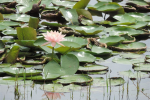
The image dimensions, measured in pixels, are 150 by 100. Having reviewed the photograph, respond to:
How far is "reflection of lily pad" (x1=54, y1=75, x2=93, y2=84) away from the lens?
210 centimetres

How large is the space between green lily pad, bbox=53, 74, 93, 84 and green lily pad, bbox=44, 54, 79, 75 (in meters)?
0.05

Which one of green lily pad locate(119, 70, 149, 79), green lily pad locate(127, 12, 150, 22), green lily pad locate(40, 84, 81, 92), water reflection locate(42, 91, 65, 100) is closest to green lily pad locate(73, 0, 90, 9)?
green lily pad locate(127, 12, 150, 22)

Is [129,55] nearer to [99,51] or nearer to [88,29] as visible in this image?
[99,51]

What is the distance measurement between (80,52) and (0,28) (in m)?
1.11

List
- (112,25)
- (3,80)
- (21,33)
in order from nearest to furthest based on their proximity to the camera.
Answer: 1. (3,80)
2. (21,33)
3. (112,25)

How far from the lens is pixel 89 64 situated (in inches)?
98.0

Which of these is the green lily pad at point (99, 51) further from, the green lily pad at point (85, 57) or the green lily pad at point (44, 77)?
the green lily pad at point (44, 77)

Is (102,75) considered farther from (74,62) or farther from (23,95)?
(23,95)

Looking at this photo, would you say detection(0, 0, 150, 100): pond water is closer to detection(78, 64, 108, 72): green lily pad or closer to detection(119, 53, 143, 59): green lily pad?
detection(78, 64, 108, 72): green lily pad

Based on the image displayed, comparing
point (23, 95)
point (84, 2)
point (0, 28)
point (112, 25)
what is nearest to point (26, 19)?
point (0, 28)

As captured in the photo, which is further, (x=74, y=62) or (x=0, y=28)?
(x=0, y=28)

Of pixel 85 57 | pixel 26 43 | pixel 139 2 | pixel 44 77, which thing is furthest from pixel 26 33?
pixel 139 2

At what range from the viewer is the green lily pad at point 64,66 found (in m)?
2.25

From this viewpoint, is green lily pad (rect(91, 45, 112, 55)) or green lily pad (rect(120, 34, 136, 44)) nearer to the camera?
green lily pad (rect(91, 45, 112, 55))
